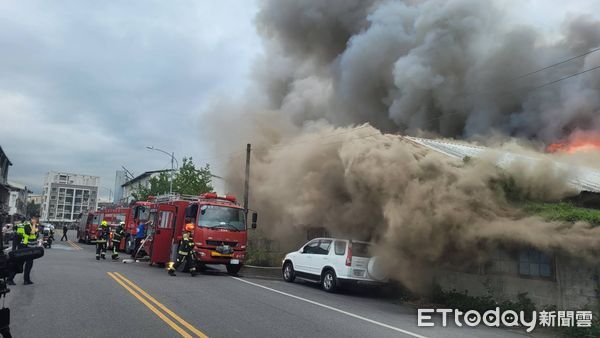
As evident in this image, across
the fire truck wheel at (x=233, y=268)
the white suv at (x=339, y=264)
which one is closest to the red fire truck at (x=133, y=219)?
the fire truck wheel at (x=233, y=268)

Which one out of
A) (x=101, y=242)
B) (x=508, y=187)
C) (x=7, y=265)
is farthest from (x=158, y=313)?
(x=101, y=242)

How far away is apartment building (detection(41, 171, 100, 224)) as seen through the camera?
104000mm

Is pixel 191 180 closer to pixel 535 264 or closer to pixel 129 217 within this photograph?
pixel 129 217

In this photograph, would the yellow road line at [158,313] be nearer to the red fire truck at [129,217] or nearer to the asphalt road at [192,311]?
the asphalt road at [192,311]

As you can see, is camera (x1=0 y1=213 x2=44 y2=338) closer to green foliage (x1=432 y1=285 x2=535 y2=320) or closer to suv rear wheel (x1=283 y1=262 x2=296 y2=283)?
green foliage (x1=432 y1=285 x2=535 y2=320)

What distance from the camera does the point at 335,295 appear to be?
422 inches

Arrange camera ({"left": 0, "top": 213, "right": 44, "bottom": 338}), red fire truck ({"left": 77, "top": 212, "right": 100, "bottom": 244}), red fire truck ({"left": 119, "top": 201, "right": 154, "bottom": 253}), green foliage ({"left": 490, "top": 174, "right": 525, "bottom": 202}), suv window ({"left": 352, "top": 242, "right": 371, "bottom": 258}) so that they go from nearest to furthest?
camera ({"left": 0, "top": 213, "right": 44, "bottom": 338}) < green foliage ({"left": 490, "top": 174, "right": 525, "bottom": 202}) < suv window ({"left": 352, "top": 242, "right": 371, "bottom": 258}) < red fire truck ({"left": 119, "top": 201, "right": 154, "bottom": 253}) < red fire truck ({"left": 77, "top": 212, "right": 100, "bottom": 244})

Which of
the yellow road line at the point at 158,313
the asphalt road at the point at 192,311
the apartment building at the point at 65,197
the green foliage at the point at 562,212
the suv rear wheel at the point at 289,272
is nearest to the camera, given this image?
the yellow road line at the point at 158,313

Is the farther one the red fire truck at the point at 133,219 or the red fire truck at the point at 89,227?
the red fire truck at the point at 89,227

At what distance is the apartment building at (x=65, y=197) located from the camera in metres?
104

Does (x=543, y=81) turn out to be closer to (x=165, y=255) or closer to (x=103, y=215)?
(x=165, y=255)

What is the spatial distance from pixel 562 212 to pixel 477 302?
266cm

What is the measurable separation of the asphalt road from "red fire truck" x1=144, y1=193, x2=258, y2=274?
6.11 feet

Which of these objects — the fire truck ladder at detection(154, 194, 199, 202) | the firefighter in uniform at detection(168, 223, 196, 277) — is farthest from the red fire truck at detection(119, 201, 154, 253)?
the firefighter in uniform at detection(168, 223, 196, 277)
